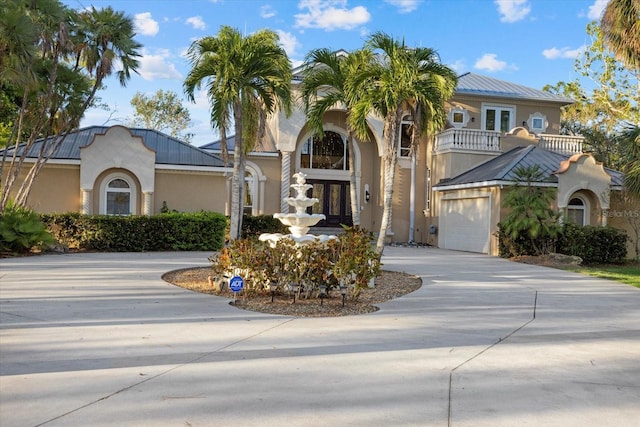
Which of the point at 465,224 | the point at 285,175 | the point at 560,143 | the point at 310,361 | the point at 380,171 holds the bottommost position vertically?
the point at 310,361

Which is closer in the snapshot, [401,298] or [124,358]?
[124,358]

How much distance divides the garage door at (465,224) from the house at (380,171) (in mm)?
45

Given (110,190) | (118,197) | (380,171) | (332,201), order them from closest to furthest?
1. (110,190)
2. (118,197)
3. (380,171)
4. (332,201)

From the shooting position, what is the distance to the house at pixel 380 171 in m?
21.8

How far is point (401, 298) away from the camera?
33.7ft

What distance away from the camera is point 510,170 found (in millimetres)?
21203

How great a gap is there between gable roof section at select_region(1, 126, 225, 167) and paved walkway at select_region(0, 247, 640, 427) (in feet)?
41.8

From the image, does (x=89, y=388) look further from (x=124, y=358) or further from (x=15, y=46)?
→ (x=15, y=46)

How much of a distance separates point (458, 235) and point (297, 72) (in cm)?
984

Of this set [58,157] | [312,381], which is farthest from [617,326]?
[58,157]

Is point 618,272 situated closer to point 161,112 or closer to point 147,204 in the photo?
point 147,204

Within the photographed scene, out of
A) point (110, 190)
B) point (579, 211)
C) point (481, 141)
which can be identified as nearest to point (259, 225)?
point (110, 190)

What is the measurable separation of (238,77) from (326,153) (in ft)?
52.1

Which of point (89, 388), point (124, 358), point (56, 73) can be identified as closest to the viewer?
point (89, 388)
